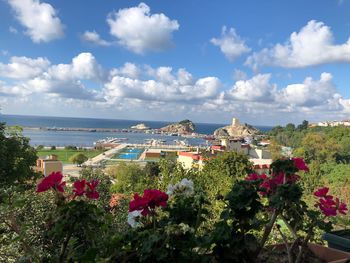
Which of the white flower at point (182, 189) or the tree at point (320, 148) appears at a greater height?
the white flower at point (182, 189)

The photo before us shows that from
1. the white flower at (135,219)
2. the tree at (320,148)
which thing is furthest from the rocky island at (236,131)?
the white flower at (135,219)

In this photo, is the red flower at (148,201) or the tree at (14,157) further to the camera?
the tree at (14,157)

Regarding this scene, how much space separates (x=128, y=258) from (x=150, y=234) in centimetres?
13

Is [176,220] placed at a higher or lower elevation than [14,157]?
higher

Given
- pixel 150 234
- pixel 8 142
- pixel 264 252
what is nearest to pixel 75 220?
pixel 150 234

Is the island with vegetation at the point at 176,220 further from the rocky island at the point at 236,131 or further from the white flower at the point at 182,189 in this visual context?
the rocky island at the point at 236,131

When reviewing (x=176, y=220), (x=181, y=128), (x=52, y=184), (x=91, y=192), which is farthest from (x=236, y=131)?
(x=52, y=184)

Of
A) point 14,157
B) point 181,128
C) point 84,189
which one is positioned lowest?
point 181,128

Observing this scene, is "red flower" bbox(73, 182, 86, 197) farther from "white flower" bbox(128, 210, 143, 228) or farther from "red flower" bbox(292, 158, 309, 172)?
"red flower" bbox(292, 158, 309, 172)

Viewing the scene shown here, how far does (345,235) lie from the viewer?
7.89 feet

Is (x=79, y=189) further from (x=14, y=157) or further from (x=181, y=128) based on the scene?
(x=181, y=128)

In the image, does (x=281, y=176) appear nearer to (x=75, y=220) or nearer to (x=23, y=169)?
(x=75, y=220)

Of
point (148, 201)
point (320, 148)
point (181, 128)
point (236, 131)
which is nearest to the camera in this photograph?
point (148, 201)

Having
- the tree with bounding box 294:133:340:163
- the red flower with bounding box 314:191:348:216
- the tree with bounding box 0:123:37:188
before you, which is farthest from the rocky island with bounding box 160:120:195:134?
the red flower with bounding box 314:191:348:216
